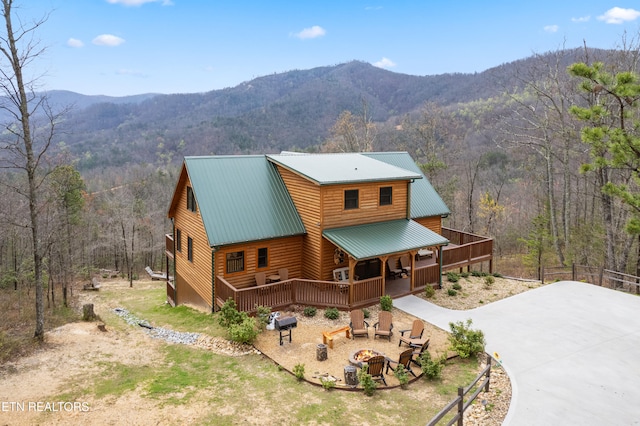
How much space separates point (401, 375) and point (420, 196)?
12.8 m

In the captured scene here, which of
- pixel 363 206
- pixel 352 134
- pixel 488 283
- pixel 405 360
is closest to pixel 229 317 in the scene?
pixel 405 360

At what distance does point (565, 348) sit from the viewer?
11969 millimetres

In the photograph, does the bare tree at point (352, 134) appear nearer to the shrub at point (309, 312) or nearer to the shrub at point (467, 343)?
the shrub at point (309, 312)

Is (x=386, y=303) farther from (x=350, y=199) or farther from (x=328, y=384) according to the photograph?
(x=328, y=384)

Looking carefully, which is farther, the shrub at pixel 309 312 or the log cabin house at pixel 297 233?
the log cabin house at pixel 297 233

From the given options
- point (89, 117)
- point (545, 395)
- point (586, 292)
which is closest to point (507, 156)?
point (586, 292)

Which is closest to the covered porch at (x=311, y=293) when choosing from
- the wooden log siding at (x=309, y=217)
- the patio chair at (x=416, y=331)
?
the wooden log siding at (x=309, y=217)

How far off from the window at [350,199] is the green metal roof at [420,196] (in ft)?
14.5

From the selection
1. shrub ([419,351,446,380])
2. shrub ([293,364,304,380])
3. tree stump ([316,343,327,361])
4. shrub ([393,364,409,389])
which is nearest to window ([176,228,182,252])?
tree stump ([316,343,327,361])

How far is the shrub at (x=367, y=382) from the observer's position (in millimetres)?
9492

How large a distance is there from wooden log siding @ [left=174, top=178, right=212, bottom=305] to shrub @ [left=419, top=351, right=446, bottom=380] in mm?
9129

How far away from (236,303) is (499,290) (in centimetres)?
1162

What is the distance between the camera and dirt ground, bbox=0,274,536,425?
8.74 m

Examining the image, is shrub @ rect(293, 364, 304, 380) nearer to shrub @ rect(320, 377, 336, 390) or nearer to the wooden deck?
shrub @ rect(320, 377, 336, 390)
